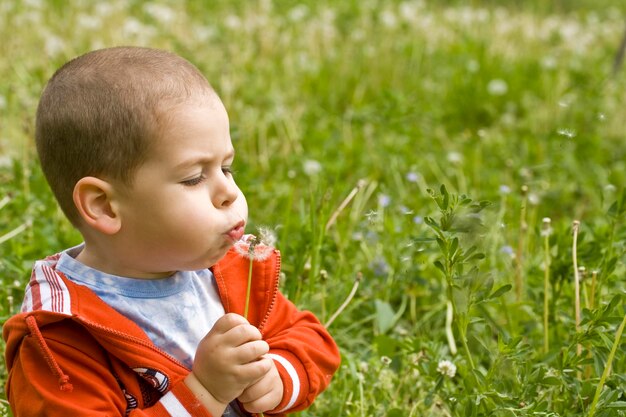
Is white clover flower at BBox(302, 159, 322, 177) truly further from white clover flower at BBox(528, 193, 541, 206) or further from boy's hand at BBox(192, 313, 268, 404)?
boy's hand at BBox(192, 313, 268, 404)

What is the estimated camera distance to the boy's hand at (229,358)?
1568 mm

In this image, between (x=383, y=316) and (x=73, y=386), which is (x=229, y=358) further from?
(x=383, y=316)

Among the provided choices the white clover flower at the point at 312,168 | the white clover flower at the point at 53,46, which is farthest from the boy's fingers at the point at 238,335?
the white clover flower at the point at 53,46

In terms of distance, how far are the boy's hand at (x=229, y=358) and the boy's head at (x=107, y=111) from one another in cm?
31

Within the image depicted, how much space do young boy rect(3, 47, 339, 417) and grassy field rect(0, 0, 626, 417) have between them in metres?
0.46

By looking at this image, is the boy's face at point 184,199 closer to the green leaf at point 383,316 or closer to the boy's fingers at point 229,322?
the boy's fingers at point 229,322

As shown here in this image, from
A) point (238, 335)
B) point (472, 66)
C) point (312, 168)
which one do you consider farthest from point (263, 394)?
point (472, 66)

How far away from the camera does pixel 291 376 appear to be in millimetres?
1808

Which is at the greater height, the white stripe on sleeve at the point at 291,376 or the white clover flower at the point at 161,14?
the white stripe on sleeve at the point at 291,376

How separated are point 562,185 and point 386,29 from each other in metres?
2.08

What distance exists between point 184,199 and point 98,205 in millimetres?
157

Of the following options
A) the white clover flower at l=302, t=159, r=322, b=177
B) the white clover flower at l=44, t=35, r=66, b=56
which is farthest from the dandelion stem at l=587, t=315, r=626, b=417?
the white clover flower at l=44, t=35, r=66, b=56

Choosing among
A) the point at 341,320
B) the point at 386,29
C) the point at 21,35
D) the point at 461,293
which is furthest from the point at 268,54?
the point at 461,293

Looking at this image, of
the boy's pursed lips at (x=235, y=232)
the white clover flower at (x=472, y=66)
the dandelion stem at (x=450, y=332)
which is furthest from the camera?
the white clover flower at (x=472, y=66)
